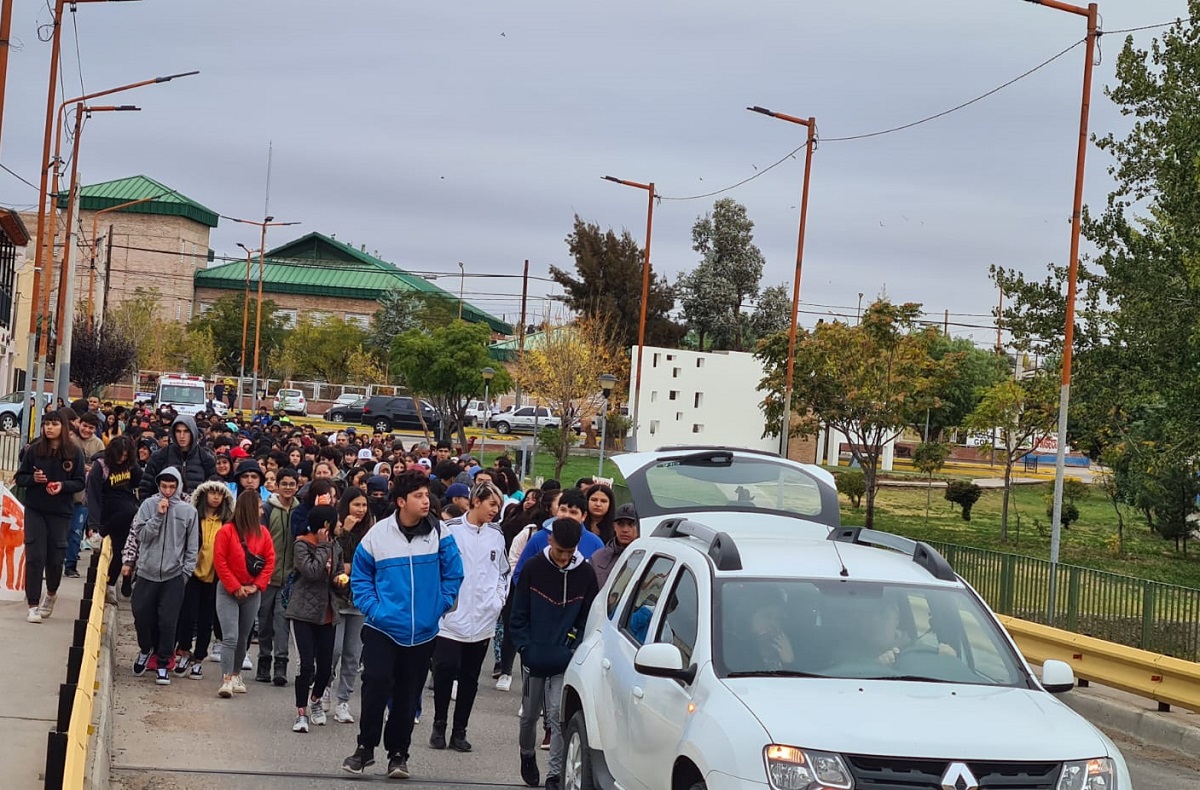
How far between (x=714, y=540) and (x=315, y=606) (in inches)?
187

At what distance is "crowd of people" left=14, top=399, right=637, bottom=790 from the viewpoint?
964 centimetres

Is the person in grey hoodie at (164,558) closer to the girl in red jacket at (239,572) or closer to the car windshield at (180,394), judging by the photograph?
the girl in red jacket at (239,572)

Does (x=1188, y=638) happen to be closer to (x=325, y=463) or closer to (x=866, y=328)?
(x=325, y=463)

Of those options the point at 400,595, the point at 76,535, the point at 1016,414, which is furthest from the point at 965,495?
the point at 400,595

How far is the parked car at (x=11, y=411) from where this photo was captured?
155ft

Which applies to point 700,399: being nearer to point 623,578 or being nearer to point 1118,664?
point 1118,664

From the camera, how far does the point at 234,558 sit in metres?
12.3

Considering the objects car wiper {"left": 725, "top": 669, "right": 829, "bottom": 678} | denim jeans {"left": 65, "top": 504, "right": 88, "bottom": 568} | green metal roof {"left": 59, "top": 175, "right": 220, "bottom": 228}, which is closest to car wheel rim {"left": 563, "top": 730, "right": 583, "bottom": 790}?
car wiper {"left": 725, "top": 669, "right": 829, "bottom": 678}

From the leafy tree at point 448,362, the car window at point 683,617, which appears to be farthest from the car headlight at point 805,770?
the leafy tree at point 448,362

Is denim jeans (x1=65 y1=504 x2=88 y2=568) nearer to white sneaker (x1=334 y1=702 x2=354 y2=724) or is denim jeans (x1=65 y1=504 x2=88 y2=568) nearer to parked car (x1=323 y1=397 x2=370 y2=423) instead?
white sneaker (x1=334 y1=702 x2=354 y2=724)

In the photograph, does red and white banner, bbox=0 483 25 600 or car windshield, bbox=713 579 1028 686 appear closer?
car windshield, bbox=713 579 1028 686

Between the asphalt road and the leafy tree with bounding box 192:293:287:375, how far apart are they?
3517 inches

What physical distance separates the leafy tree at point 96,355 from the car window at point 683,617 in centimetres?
5848

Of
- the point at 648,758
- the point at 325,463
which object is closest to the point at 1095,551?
the point at 325,463
